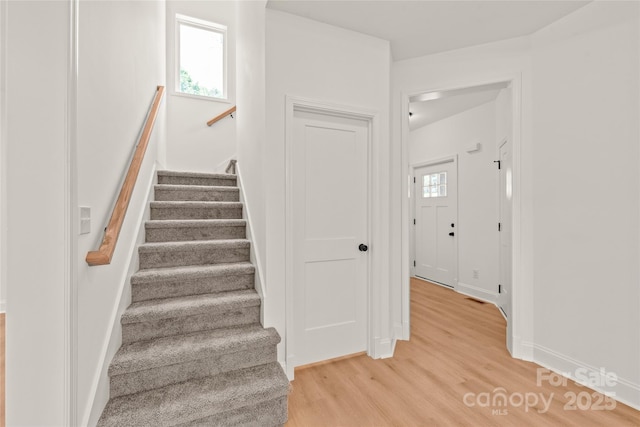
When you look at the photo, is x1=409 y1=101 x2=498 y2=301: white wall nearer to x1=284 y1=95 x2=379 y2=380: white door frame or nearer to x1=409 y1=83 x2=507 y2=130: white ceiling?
x1=409 y1=83 x2=507 y2=130: white ceiling

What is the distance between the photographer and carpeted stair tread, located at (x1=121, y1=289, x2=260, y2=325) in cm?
185

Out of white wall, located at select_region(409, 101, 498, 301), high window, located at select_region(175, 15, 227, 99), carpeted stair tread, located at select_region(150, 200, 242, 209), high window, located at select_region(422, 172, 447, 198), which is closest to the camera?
carpeted stair tread, located at select_region(150, 200, 242, 209)

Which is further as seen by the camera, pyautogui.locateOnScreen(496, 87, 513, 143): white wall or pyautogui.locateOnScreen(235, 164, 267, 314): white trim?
pyautogui.locateOnScreen(496, 87, 513, 143): white wall

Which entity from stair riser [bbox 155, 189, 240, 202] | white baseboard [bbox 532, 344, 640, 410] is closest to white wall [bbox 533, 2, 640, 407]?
white baseboard [bbox 532, 344, 640, 410]

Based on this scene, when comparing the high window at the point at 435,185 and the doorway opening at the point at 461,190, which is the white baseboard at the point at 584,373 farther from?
the high window at the point at 435,185

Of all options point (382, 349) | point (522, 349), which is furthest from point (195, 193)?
point (522, 349)

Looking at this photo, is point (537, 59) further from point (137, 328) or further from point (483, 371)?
point (137, 328)

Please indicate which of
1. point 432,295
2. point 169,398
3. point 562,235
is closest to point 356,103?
point 562,235

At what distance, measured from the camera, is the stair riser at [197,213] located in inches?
105

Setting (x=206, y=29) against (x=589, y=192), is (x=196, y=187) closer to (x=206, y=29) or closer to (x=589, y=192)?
(x=206, y=29)

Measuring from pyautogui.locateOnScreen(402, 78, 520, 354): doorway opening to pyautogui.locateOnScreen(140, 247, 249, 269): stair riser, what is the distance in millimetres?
1593

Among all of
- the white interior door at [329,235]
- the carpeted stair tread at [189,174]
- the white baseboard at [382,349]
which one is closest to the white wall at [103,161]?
the carpeted stair tread at [189,174]

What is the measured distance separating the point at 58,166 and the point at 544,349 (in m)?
3.39

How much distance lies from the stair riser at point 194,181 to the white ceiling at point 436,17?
73.9 inches
